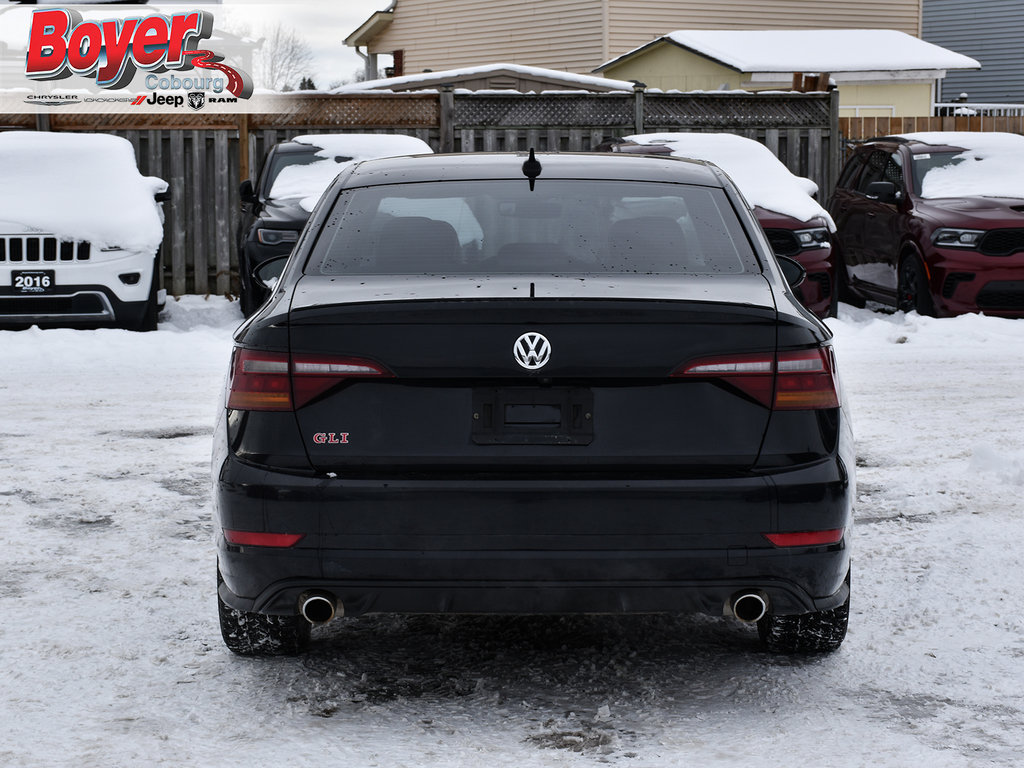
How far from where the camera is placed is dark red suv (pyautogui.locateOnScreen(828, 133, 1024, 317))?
13266 mm

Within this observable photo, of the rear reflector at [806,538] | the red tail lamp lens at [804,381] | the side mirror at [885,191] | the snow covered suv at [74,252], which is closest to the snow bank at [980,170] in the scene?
the side mirror at [885,191]

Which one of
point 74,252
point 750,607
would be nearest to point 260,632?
point 750,607

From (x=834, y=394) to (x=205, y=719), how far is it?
1.93 m

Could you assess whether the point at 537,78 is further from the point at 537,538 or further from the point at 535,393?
the point at 537,538

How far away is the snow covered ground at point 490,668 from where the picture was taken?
377cm

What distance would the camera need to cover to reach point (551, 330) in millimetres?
3836

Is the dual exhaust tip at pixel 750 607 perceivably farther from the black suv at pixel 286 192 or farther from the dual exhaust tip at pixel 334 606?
the black suv at pixel 286 192

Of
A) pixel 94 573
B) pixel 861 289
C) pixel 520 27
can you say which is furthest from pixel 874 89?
pixel 94 573

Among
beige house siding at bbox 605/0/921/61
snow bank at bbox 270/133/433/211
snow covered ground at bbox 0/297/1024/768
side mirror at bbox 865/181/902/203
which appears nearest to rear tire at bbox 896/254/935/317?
side mirror at bbox 865/181/902/203

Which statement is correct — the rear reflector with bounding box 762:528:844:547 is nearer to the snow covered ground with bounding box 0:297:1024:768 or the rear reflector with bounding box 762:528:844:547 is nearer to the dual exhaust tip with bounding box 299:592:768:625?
the dual exhaust tip with bounding box 299:592:768:625

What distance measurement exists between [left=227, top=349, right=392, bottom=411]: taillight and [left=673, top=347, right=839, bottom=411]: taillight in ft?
2.81

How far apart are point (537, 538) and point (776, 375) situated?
0.77m

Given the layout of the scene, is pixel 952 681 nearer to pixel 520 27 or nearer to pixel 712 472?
pixel 712 472

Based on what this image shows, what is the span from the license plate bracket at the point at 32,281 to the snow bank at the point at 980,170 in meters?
8.15
